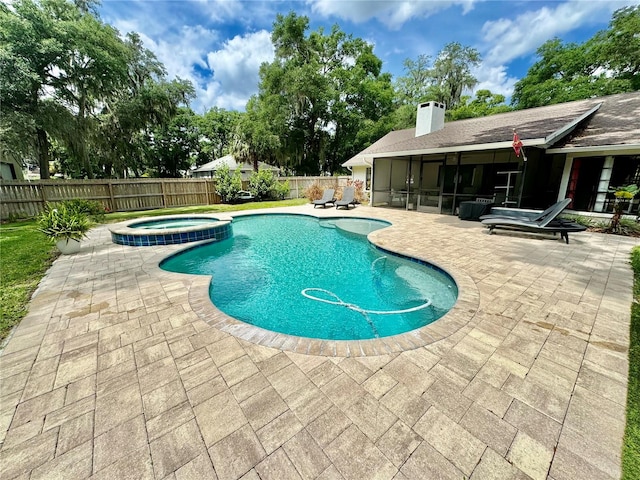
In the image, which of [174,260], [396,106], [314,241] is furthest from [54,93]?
[396,106]

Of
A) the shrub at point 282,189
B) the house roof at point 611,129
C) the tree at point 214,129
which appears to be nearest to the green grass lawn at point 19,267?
the shrub at point 282,189

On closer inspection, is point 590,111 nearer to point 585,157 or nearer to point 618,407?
point 585,157

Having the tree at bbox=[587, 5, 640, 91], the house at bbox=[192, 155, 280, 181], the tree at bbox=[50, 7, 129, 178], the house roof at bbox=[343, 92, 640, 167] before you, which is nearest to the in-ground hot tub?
the house roof at bbox=[343, 92, 640, 167]

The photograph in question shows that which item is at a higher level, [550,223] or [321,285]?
[550,223]

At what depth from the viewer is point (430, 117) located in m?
13.2

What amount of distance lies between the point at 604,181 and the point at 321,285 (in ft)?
32.3

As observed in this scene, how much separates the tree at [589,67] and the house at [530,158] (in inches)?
358

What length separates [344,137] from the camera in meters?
24.2

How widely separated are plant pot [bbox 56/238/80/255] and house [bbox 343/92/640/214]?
1116 centimetres

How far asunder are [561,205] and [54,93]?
20.9 m

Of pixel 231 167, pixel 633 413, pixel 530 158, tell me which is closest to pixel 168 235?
pixel 633 413

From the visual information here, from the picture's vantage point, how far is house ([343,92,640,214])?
7.86 metres

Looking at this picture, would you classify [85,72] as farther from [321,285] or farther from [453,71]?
[453,71]

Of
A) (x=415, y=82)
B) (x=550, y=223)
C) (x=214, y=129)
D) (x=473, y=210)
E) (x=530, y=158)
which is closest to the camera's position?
(x=550, y=223)
